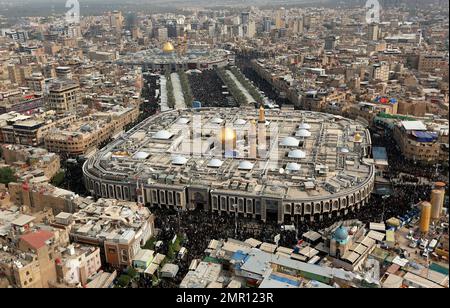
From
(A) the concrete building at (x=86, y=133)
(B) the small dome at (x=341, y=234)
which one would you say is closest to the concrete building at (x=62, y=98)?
(A) the concrete building at (x=86, y=133)

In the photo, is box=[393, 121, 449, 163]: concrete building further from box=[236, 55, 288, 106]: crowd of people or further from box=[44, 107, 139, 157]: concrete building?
box=[44, 107, 139, 157]: concrete building

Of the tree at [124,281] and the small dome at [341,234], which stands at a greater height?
the small dome at [341,234]

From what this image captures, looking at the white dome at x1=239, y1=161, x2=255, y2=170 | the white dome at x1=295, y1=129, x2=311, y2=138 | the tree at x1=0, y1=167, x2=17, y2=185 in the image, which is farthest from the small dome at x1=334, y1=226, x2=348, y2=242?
the tree at x1=0, y1=167, x2=17, y2=185

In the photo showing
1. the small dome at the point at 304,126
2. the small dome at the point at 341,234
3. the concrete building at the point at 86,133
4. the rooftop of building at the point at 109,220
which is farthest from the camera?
the small dome at the point at 304,126

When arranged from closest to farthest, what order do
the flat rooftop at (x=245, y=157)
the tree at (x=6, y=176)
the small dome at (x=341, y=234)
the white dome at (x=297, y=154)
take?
the small dome at (x=341, y=234) → the flat rooftop at (x=245, y=157) → the tree at (x=6, y=176) → the white dome at (x=297, y=154)

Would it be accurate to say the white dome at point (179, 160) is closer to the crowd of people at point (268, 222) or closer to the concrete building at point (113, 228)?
the crowd of people at point (268, 222)

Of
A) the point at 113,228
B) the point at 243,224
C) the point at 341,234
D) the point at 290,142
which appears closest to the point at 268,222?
the point at 243,224

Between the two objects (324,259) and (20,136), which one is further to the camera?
(20,136)
